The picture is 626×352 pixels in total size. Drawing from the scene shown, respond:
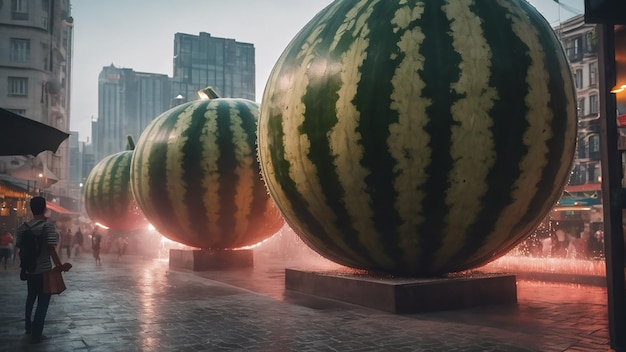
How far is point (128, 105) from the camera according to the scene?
11975 centimetres

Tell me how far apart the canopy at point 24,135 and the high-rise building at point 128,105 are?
112 meters

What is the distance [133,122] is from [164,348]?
120434 millimetres

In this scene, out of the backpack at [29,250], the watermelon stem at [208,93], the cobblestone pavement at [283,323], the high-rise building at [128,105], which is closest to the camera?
the cobblestone pavement at [283,323]

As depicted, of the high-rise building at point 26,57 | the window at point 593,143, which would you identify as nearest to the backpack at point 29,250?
the high-rise building at point 26,57

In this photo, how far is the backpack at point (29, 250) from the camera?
20.1 ft

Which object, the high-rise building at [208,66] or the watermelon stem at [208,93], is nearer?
the watermelon stem at [208,93]

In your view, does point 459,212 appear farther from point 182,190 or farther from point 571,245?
point 571,245

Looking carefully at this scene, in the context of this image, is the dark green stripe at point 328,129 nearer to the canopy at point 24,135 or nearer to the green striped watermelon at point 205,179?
the canopy at point 24,135

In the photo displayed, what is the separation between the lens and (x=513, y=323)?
623 cm

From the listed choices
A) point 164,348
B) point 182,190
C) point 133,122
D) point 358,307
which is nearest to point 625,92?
point 358,307

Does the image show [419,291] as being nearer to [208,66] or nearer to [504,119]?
[504,119]

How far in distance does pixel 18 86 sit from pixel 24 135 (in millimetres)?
43375

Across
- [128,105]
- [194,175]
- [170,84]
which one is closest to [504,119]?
[194,175]

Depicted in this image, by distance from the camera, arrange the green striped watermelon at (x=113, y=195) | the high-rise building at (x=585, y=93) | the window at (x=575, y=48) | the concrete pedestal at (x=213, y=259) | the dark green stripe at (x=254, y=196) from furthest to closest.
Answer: the window at (x=575, y=48) → the high-rise building at (x=585, y=93) → the green striped watermelon at (x=113, y=195) → the concrete pedestal at (x=213, y=259) → the dark green stripe at (x=254, y=196)
